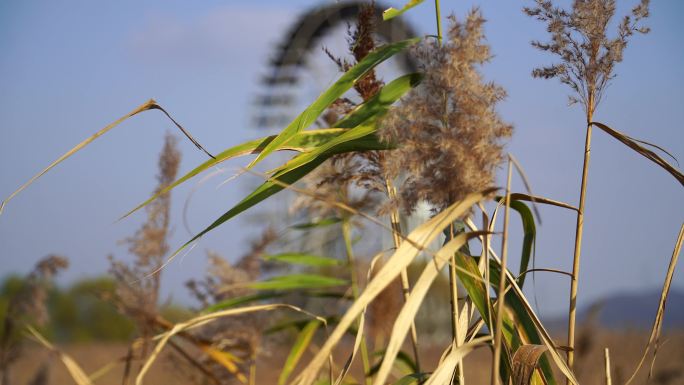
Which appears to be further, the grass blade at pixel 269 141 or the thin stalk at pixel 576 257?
the thin stalk at pixel 576 257

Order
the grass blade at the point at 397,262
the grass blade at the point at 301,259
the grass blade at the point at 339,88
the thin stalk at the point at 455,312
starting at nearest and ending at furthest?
the grass blade at the point at 397,262 → the thin stalk at the point at 455,312 → the grass blade at the point at 339,88 → the grass blade at the point at 301,259

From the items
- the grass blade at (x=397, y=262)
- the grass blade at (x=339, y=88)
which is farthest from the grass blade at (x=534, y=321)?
the grass blade at (x=339, y=88)

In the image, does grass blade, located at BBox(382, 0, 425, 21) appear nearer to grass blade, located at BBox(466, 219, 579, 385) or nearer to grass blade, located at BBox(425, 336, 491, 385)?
grass blade, located at BBox(466, 219, 579, 385)

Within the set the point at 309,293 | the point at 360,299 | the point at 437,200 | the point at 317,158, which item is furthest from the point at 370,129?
the point at 309,293

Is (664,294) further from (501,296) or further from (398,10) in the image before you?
(398,10)

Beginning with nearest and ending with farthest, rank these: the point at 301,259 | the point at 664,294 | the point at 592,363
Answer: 1. the point at 664,294
2. the point at 592,363
3. the point at 301,259

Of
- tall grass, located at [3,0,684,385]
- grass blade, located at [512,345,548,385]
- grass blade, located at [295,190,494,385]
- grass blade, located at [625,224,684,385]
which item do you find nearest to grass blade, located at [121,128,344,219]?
tall grass, located at [3,0,684,385]

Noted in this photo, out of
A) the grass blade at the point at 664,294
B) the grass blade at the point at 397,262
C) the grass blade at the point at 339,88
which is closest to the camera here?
the grass blade at the point at 397,262

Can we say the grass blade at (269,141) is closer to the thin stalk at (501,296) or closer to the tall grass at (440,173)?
the tall grass at (440,173)

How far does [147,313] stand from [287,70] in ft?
37.0

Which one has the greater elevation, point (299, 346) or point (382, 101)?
point (382, 101)

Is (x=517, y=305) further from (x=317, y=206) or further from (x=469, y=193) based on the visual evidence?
(x=317, y=206)

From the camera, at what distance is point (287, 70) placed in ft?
42.5

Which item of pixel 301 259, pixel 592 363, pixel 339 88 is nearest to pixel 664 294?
pixel 339 88
